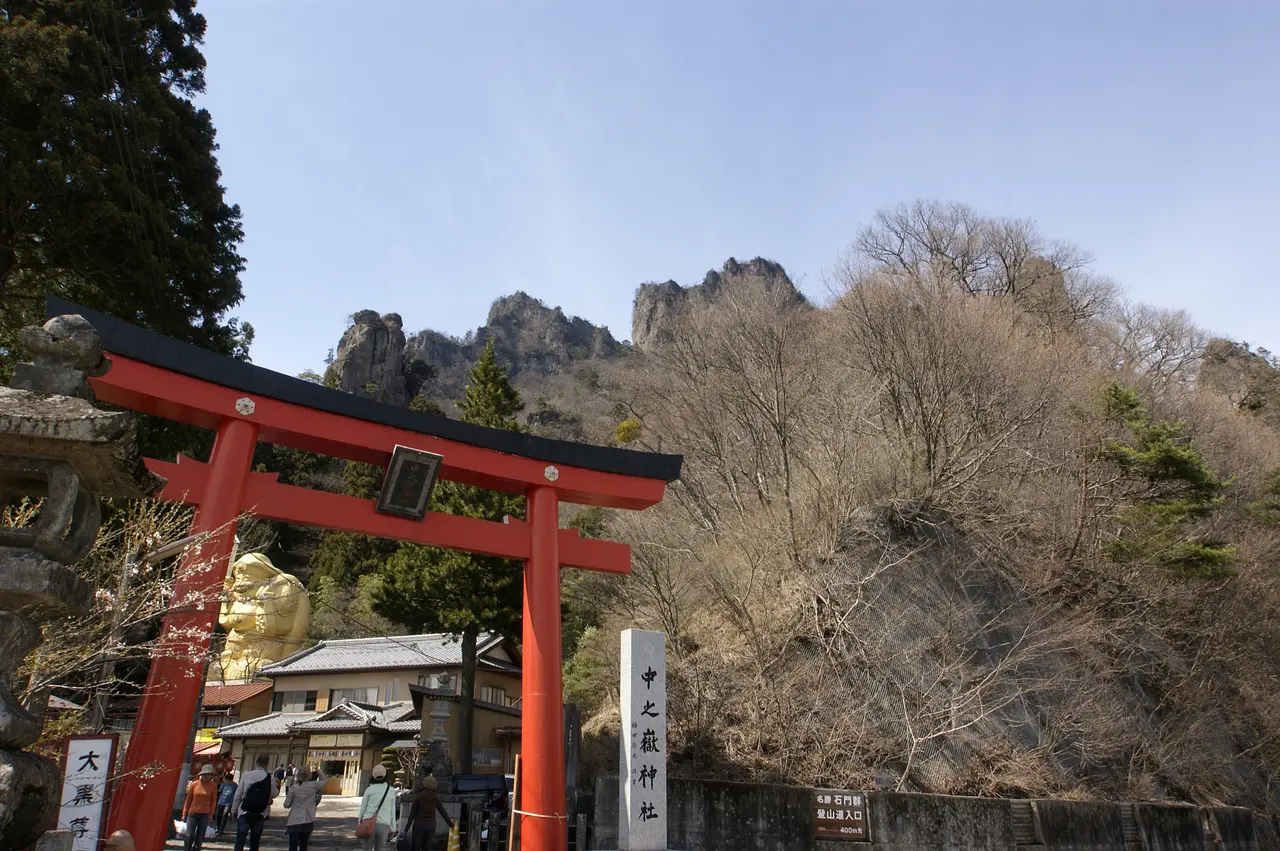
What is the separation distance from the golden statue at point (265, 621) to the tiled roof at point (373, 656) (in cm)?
103

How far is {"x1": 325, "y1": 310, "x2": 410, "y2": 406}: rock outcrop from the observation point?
51.1 meters

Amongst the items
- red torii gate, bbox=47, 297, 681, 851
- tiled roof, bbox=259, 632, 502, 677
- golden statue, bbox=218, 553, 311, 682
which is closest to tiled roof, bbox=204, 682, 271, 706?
golden statue, bbox=218, 553, 311, 682

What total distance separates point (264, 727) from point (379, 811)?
20.7 meters

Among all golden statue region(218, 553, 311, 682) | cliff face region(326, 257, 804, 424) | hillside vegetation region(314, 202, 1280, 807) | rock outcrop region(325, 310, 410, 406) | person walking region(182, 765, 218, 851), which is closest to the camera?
person walking region(182, 765, 218, 851)

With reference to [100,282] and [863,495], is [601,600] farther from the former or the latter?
[100,282]

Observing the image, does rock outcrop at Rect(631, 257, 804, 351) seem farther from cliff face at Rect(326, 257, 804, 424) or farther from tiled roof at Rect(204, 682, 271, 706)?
tiled roof at Rect(204, 682, 271, 706)

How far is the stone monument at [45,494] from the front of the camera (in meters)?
3.54

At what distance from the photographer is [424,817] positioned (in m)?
8.62

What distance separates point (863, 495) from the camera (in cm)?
1542

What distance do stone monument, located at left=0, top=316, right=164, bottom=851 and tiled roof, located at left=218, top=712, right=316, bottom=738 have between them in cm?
2423

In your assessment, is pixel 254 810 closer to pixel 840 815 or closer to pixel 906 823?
pixel 840 815

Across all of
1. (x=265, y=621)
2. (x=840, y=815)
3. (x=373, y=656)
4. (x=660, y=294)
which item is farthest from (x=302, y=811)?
(x=660, y=294)

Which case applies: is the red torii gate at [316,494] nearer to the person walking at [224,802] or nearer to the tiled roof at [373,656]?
the person walking at [224,802]

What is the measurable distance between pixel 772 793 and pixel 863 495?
262 inches
